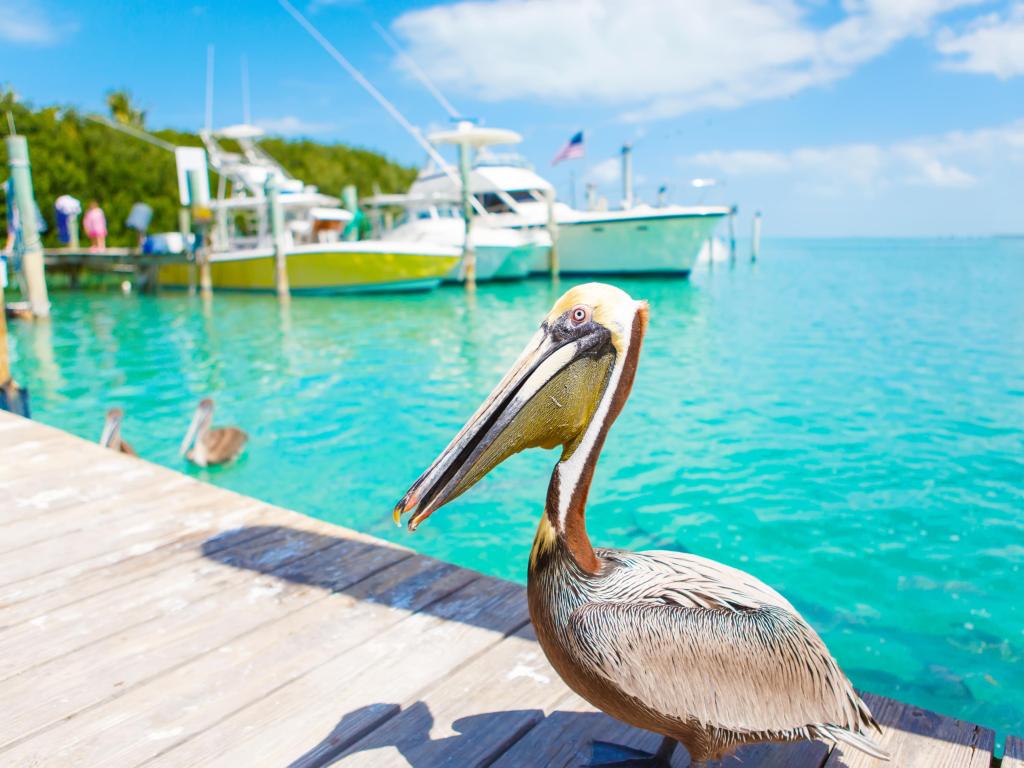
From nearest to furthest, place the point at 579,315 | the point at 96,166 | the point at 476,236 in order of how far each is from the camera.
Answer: the point at 579,315, the point at 476,236, the point at 96,166

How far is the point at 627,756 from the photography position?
175 centimetres

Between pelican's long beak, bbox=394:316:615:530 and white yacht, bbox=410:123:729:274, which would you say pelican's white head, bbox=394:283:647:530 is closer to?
pelican's long beak, bbox=394:316:615:530

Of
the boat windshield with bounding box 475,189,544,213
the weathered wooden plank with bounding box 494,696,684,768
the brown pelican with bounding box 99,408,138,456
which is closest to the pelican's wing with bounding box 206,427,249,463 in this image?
Answer: the brown pelican with bounding box 99,408,138,456

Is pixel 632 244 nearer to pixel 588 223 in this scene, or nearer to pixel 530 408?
pixel 588 223

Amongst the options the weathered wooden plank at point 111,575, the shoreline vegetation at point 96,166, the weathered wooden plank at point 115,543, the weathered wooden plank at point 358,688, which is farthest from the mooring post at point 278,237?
the weathered wooden plank at point 358,688

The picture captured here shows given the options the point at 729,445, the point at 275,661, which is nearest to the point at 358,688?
the point at 275,661

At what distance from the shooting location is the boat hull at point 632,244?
2228cm

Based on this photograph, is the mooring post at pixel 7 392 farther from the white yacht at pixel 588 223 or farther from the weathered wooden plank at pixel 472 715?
the white yacht at pixel 588 223

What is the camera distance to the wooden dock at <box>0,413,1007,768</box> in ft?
5.91

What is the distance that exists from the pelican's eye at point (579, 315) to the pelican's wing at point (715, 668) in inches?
23.0

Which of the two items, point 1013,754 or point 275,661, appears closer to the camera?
point 1013,754

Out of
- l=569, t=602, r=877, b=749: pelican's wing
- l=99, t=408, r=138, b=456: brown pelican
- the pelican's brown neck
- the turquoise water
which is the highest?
the pelican's brown neck

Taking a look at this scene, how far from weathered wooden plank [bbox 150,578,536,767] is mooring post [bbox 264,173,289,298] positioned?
1763 centimetres

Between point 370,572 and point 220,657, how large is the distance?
0.64 m
